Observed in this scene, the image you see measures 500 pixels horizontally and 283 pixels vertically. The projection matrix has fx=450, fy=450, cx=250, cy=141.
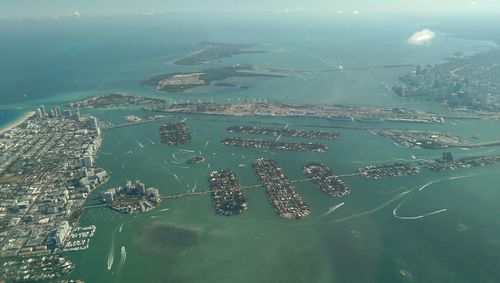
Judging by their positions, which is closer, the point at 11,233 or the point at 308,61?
the point at 11,233

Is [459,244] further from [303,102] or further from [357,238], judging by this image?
[303,102]

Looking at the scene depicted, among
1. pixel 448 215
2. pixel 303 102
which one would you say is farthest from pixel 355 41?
pixel 448 215

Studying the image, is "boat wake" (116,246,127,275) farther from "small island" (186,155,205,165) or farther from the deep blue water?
the deep blue water

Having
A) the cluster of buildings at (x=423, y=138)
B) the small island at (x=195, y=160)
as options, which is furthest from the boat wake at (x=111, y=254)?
the cluster of buildings at (x=423, y=138)

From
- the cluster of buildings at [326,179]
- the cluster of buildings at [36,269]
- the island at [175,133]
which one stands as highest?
the island at [175,133]

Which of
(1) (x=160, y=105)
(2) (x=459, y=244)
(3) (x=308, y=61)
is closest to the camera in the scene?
(2) (x=459, y=244)

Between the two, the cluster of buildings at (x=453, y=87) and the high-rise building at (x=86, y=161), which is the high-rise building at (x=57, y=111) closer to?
the high-rise building at (x=86, y=161)

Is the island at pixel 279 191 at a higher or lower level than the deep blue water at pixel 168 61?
lower
